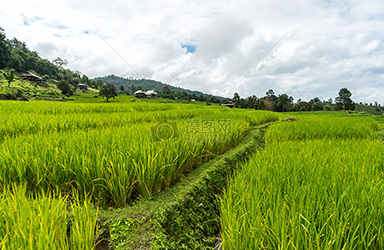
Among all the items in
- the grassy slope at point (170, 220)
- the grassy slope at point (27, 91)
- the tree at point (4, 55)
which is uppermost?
the tree at point (4, 55)

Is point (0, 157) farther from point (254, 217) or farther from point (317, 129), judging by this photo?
point (317, 129)

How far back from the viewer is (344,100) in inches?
1741

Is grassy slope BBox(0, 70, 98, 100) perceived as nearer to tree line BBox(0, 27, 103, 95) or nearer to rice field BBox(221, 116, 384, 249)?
tree line BBox(0, 27, 103, 95)

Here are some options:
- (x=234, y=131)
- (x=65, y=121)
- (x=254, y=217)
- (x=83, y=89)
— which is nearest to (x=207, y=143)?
(x=234, y=131)

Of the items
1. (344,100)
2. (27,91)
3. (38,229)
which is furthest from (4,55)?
(344,100)

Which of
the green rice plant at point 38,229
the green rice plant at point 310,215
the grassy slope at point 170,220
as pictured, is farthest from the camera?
the grassy slope at point 170,220

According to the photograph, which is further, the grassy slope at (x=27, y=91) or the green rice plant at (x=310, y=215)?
the grassy slope at (x=27, y=91)

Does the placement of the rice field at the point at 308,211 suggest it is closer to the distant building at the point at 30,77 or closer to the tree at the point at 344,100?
the tree at the point at 344,100

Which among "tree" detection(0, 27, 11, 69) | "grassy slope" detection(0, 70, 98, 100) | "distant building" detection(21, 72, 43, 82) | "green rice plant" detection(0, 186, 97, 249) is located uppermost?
"tree" detection(0, 27, 11, 69)

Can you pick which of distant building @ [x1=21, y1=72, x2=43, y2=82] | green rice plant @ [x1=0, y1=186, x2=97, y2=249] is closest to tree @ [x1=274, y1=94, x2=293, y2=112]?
green rice plant @ [x1=0, y1=186, x2=97, y2=249]

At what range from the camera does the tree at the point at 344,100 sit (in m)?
43.7

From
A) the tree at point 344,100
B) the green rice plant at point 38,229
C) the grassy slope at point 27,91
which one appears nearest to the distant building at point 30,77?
the grassy slope at point 27,91

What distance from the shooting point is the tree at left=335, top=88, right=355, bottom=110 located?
43688 millimetres

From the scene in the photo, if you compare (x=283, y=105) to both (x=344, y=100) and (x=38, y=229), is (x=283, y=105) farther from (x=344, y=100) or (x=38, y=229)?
(x=38, y=229)
